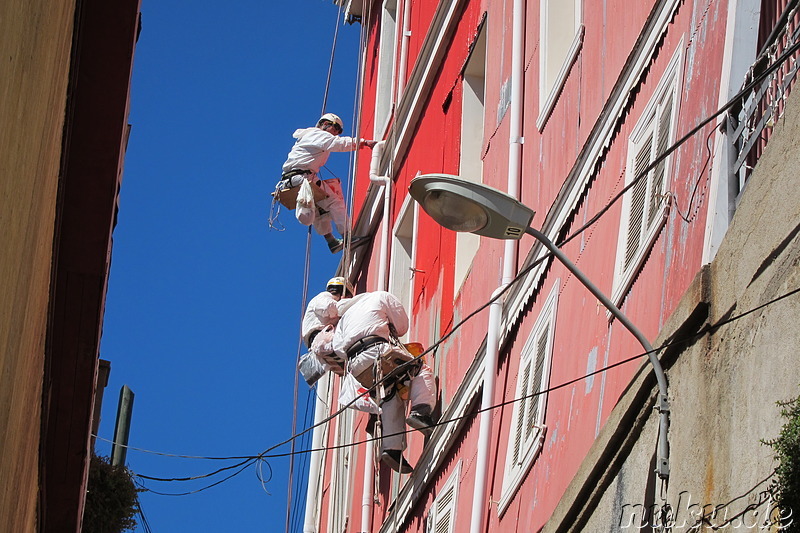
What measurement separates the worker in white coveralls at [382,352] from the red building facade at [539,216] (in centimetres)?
22

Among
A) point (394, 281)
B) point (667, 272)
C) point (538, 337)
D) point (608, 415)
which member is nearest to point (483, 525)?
point (538, 337)

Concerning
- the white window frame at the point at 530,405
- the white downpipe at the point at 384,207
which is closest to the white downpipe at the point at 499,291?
the white window frame at the point at 530,405

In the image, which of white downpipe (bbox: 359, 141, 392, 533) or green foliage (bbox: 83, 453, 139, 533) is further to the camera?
white downpipe (bbox: 359, 141, 392, 533)

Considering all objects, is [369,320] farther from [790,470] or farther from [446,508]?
[790,470]

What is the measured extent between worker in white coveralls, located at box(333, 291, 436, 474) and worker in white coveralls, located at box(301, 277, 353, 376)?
0.80 m

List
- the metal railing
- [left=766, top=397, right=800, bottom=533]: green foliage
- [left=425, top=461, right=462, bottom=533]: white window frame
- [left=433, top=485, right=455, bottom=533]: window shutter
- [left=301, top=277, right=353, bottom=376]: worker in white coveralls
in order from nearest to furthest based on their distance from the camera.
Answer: [left=766, top=397, right=800, bottom=533]: green foliage → the metal railing → [left=425, top=461, right=462, bottom=533]: white window frame → [left=433, top=485, right=455, bottom=533]: window shutter → [left=301, top=277, right=353, bottom=376]: worker in white coveralls

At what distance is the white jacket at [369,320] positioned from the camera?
14.0 metres

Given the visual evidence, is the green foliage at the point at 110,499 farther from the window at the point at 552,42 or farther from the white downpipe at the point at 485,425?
the window at the point at 552,42

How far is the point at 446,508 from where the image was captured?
13086mm

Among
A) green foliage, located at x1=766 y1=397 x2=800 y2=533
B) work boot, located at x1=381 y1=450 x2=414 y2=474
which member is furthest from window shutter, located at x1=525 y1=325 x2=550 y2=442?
green foliage, located at x1=766 y1=397 x2=800 y2=533

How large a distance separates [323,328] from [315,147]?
3.68m

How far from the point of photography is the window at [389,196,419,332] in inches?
671

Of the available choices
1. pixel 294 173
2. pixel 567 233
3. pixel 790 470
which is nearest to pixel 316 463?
pixel 294 173

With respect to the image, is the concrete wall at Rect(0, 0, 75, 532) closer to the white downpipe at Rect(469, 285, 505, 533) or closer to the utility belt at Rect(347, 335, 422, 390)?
the white downpipe at Rect(469, 285, 505, 533)
